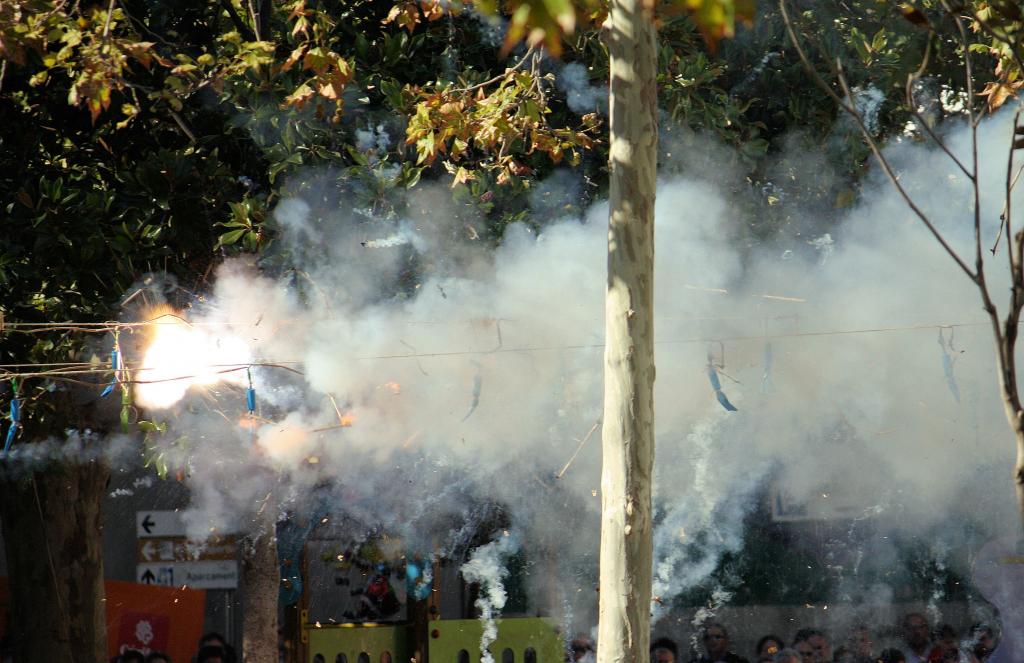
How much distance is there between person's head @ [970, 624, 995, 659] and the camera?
1066 centimetres

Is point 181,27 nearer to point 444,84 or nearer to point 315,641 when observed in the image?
point 444,84

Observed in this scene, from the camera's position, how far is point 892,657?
417 inches

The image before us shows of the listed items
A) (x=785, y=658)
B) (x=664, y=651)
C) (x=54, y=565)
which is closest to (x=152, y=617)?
(x=54, y=565)

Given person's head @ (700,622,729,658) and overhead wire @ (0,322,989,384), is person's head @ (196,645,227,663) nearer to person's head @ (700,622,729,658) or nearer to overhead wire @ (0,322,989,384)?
overhead wire @ (0,322,989,384)

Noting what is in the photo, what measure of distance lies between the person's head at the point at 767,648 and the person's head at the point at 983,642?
162 cm

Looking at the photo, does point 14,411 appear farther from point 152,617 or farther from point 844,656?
point 844,656

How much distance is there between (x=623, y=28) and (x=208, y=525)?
747 centimetres

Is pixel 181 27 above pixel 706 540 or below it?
above

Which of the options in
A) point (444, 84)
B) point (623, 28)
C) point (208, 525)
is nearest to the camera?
point (623, 28)

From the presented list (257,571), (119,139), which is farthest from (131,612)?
(119,139)

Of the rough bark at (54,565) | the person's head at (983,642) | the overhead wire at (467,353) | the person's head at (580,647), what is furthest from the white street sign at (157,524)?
the person's head at (983,642)

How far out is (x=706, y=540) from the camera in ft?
35.0

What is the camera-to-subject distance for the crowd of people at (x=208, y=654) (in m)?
10.9

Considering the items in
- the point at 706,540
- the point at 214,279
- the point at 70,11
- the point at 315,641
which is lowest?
the point at 315,641
